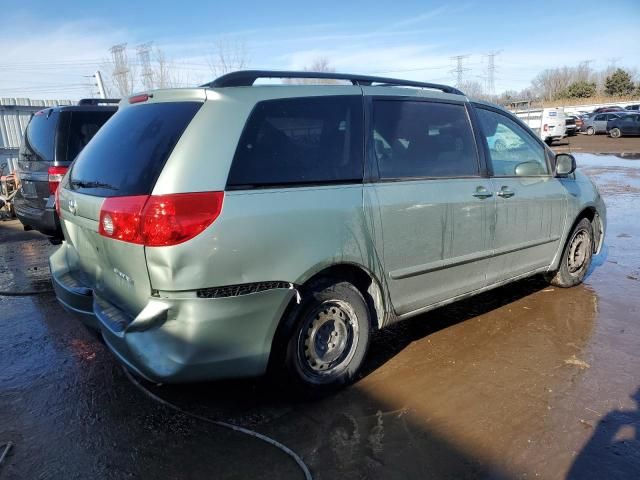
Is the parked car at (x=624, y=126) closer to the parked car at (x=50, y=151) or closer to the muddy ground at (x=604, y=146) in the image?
the muddy ground at (x=604, y=146)

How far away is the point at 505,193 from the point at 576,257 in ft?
5.61

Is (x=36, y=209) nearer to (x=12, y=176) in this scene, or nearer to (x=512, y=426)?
(x=12, y=176)

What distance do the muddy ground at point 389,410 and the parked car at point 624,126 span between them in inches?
1213

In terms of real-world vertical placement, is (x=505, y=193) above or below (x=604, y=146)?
above

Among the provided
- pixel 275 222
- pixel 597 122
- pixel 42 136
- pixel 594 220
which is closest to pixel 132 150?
pixel 275 222

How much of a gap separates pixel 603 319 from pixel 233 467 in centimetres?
348

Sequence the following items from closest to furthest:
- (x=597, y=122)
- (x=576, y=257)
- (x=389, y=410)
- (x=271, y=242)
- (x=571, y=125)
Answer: (x=271, y=242) → (x=389, y=410) → (x=576, y=257) → (x=571, y=125) → (x=597, y=122)

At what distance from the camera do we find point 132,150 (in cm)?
290

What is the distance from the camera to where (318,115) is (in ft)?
10.3

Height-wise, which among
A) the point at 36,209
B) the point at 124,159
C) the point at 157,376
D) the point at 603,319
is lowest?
the point at 603,319

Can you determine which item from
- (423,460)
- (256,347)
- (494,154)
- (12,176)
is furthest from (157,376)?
(12,176)

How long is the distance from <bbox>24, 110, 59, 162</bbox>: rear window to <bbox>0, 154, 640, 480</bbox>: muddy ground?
2.45 m

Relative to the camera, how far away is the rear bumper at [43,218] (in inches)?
228

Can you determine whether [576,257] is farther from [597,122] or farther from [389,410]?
[597,122]
